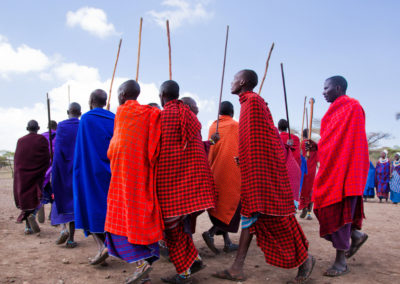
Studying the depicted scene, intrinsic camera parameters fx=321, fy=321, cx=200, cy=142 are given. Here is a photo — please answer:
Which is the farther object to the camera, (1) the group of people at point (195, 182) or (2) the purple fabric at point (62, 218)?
(2) the purple fabric at point (62, 218)

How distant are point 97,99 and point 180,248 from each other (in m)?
2.36

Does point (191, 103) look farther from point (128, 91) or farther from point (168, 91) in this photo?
point (128, 91)

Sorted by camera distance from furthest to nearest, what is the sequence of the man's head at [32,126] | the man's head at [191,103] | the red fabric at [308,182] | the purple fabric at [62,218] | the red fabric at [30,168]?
the red fabric at [308,182], the man's head at [32,126], the red fabric at [30,168], the purple fabric at [62,218], the man's head at [191,103]

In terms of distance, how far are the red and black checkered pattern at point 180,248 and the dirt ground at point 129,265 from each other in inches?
17.7

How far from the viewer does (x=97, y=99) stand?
4.45m

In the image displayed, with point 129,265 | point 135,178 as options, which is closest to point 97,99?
point 135,178

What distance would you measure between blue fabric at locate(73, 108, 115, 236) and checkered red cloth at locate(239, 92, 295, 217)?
5.65 feet

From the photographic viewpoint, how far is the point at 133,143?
3.32 m

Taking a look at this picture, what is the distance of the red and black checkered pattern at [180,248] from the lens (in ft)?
11.0

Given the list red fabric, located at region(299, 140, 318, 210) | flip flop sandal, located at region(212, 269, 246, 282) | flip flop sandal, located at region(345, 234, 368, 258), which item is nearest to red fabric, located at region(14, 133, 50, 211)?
flip flop sandal, located at region(212, 269, 246, 282)

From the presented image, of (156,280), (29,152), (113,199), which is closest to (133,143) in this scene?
(113,199)

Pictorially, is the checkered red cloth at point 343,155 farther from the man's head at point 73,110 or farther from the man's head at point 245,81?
the man's head at point 73,110

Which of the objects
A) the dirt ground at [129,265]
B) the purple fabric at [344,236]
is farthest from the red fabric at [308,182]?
the purple fabric at [344,236]

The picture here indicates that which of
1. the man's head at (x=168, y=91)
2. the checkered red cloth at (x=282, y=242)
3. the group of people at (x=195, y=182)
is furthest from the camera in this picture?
the man's head at (x=168, y=91)
